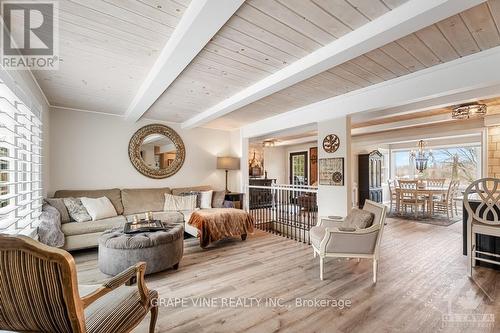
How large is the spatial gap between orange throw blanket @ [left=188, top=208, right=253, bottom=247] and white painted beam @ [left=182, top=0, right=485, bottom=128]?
83.5 inches

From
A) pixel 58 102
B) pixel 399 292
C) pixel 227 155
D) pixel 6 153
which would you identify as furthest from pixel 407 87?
pixel 58 102

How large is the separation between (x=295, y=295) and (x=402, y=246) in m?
2.56

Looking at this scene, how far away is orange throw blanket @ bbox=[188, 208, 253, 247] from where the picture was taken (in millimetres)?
3605

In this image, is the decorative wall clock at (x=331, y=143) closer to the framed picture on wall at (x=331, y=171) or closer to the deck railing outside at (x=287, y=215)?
the framed picture on wall at (x=331, y=171)

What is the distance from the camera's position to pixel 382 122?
5.12 m

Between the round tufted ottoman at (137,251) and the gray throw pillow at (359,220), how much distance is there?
2170mm

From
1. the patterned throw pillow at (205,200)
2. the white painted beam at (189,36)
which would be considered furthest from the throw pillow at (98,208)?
the white painted beam at (189,36)

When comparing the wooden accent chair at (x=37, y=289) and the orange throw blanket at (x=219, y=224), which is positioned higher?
the wooden accent chair at (x=37, y=289)

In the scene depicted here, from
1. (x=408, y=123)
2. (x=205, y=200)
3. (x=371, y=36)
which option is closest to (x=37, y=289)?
(x=371, y=36)

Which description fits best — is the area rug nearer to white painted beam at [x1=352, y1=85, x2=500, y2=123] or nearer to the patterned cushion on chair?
white painted beam at [x1=352, y1=85, x2=500, y2=123]

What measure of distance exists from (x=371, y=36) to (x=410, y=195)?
6616 millimetres

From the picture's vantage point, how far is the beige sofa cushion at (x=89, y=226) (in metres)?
3.26

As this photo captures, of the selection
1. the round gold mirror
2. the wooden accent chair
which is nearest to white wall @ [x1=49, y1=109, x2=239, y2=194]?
the round gold mirror

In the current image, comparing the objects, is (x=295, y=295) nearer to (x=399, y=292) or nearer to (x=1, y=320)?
(x=399, y=292)
